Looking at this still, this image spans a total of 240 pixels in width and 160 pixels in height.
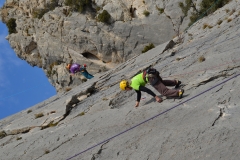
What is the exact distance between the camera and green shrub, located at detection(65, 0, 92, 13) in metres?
35.4

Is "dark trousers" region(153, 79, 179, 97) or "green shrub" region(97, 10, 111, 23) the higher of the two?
"green shrub" region(97, 10, 111, 23)

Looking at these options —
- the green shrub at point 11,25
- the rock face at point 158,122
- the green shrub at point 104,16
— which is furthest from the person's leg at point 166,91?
the green shrub at point 11,25

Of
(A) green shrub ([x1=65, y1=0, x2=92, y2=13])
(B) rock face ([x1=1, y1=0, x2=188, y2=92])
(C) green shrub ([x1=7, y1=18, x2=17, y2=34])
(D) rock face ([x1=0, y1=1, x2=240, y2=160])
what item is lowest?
(D) rock face ([x1=0, y1=1, x2=240, y2=160])

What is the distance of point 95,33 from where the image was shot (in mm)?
33500

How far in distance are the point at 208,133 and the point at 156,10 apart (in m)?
26.0

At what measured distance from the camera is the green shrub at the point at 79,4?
35.4 m

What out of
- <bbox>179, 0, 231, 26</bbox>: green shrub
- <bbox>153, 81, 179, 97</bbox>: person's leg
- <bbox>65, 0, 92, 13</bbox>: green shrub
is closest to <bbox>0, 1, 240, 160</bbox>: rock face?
<bbox>153, 81, 179, 97</bbox>: person's leg

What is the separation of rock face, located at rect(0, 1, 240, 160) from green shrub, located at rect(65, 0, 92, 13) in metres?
20.5

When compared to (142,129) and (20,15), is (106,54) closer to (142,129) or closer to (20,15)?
(20,15)

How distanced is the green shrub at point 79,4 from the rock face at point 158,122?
20.5 meters

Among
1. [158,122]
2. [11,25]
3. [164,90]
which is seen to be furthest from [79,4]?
[158,122]

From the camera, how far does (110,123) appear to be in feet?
37.0

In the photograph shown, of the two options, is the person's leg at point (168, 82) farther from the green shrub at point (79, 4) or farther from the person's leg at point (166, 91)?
the green shrub at point (79, 4)

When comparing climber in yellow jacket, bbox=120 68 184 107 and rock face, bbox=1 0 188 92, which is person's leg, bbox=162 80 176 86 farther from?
rock face, bbox=1 0 188 92
